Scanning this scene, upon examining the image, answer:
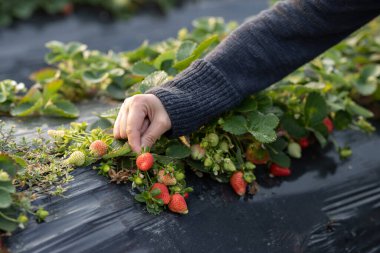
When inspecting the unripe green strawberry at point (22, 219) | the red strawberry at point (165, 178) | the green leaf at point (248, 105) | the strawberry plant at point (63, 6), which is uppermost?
the strawberry plant at point (63, 6)

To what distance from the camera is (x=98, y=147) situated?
1219 mm

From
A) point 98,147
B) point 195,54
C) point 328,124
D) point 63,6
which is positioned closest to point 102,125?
point 98,147

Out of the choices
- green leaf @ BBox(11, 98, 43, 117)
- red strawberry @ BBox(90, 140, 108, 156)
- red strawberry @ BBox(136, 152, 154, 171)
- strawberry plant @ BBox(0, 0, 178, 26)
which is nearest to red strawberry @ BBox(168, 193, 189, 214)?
red strawberry @ BBox(136, 152, 154, 171)

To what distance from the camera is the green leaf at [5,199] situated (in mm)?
996

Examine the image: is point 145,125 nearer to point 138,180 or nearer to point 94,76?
point 138,180

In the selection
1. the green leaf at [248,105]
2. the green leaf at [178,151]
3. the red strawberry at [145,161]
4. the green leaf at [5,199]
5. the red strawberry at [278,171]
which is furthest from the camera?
the red strawberry at [278,171]

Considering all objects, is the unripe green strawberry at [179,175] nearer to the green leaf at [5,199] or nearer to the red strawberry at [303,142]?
the green leaf at [5,199]

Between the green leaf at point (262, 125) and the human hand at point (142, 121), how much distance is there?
0.27m

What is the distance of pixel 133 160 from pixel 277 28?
608mm

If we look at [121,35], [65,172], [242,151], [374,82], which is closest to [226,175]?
[242,151]

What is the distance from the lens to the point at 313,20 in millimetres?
1396

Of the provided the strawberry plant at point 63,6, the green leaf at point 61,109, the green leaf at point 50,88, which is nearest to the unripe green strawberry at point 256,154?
the green leaf at point 61,109

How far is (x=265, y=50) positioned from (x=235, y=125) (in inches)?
10.0

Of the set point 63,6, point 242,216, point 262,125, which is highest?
point 63,6
